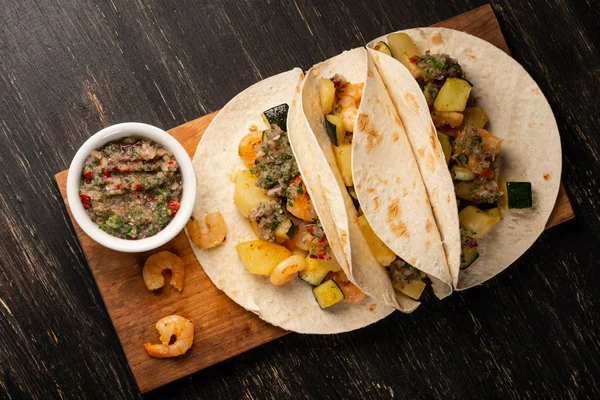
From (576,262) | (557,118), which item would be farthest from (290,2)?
(576,262)

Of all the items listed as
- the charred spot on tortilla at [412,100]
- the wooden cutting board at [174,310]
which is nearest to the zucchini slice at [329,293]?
the wooden cutting board at [174,310]

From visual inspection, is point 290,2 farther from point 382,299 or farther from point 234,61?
point 382,299

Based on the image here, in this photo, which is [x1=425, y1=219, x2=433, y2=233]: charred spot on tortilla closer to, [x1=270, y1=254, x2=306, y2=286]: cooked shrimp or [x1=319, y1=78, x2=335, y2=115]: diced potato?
[x1=270, y1=254, x2=306, y2=286]: cooked shrimp

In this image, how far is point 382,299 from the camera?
133 inches

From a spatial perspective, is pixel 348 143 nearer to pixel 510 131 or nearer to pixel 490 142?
pixel 490 142

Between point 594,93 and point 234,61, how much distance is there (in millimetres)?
2415

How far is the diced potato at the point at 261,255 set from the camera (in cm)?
353

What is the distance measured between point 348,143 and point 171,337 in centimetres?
157

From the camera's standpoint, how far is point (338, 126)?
341 cm

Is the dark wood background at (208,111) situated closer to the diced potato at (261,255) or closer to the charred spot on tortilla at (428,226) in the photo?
the diced potato at (261,255)

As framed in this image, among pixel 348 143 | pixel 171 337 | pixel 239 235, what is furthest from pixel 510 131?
pixel 171 337

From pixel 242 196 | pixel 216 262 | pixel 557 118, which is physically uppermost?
pixel 242 196

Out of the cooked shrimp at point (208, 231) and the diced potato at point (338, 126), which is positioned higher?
the diced potato at point (338, 126)

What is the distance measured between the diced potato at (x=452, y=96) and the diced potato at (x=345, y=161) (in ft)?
1.88
